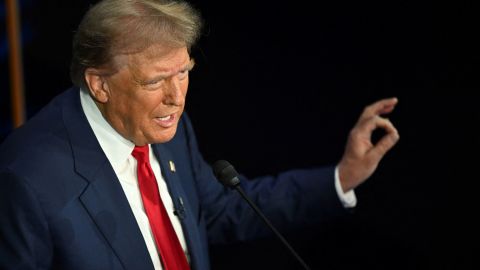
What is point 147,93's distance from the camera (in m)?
1.89

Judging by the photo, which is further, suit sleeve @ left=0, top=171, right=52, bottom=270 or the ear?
the ear

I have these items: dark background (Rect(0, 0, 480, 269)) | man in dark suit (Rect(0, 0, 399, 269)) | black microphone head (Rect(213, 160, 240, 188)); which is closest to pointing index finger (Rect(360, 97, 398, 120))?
man in dark suit (Rect(0, 0, 399, 269))

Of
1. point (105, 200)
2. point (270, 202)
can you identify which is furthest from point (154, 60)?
point (270, 202)

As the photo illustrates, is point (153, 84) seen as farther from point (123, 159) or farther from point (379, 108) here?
point (379, 108)

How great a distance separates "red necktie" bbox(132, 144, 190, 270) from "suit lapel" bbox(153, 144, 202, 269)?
45 millimetres

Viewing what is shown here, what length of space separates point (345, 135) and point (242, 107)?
384mm

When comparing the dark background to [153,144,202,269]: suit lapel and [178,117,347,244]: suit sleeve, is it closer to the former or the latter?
[178,117,347,244]: suit sleeve

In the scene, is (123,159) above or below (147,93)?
below

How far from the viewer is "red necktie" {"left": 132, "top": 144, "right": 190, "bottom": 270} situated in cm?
203

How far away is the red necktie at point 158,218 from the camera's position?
2.03 m

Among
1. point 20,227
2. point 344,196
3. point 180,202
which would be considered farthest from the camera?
point 344,196

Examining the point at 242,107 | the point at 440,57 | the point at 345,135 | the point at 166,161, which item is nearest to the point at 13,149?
the point at 166,161

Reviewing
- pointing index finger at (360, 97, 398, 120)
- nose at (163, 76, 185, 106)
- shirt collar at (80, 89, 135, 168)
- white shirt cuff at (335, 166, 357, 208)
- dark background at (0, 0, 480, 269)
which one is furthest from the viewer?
dark background at (0, 0, 480, 269)

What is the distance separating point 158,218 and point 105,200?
175mm
